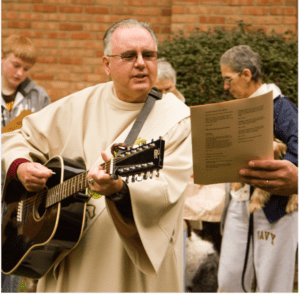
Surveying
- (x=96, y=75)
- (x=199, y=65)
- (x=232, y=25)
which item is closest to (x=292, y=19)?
(x=232, y=25)

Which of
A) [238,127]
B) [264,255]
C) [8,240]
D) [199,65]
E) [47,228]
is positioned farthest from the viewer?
[199,65]

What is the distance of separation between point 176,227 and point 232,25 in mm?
4486

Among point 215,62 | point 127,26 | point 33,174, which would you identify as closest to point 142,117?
point 127,26

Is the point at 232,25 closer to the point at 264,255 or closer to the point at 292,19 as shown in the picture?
the point at 292,19

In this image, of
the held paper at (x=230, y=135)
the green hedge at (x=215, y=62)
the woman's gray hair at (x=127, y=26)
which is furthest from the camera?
the green hedge at (x=215, y=62)

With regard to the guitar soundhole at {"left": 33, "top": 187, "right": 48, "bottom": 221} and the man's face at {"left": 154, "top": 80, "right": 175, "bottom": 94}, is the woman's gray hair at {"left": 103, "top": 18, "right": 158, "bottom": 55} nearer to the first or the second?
the guitar soundhole at {"left": 33, "top": 187, "right": 48, "bottom": 221}

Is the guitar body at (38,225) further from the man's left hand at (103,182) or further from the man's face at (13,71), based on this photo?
the man's face at (13,71)

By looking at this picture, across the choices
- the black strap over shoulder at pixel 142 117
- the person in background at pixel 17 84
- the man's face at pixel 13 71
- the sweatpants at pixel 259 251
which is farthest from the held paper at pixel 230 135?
the man's face at pixel 13 71

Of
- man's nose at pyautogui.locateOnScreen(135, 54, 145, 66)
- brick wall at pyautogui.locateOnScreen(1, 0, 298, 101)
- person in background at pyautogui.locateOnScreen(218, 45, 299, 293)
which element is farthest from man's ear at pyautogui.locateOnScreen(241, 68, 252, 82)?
brick wall at pyautogui.locateOnScreen(1, 0, 298, 101)

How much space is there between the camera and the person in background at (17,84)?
4.52 m

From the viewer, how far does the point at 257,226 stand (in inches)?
166

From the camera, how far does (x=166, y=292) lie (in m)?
2.67

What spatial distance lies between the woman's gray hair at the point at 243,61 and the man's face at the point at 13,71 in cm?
172

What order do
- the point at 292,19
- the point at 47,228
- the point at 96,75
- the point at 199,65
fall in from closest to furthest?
1. the point at 47,228
2. the point at 199,65
3. the point at 292,19
4. the point at 96,75
